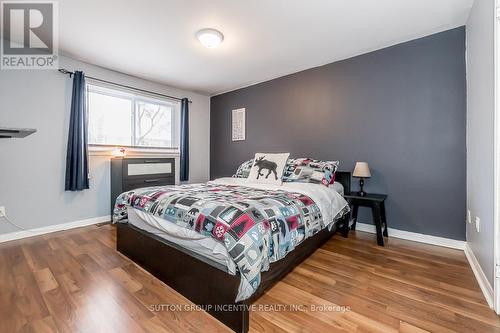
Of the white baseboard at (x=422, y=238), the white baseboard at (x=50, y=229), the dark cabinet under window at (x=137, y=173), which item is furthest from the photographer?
the dark cabinet under window at (x=137, y=173)

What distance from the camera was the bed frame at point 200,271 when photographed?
1.27 m

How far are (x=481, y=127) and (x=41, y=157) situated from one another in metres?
4.45

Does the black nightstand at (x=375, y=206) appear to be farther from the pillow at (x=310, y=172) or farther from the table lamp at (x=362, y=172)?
the pillow at (x=310, y=172)

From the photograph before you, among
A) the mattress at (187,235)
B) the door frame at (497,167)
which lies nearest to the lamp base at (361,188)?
the mattress at (187,235)

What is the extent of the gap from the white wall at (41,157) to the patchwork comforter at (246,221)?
1.63 m

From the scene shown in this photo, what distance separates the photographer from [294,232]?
5.53ft

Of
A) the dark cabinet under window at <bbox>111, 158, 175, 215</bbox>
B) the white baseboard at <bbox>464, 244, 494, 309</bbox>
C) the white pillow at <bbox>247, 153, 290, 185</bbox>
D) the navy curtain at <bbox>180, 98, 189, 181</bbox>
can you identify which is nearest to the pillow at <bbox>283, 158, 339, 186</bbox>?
the white pillow at <bbox>247, 153, 290, 185</bbox>

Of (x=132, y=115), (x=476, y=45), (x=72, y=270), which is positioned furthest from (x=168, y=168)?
(x=476, y=45)

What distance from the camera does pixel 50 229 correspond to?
2863 mm

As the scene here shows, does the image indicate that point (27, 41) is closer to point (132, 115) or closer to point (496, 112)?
point (132, 115)

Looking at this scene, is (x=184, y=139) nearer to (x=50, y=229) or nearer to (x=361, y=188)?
(x=50, y=229)

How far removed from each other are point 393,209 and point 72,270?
3289 millimetres

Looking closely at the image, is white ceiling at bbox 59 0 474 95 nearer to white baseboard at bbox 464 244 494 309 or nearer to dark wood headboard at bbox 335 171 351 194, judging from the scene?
dark wood headboard at bbox 335 171 351 194

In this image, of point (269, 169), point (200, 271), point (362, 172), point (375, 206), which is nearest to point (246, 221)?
point (200, 271)
